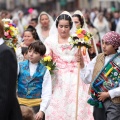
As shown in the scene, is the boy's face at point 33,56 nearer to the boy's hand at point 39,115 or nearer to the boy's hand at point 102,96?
the boy's hand at point 39,115

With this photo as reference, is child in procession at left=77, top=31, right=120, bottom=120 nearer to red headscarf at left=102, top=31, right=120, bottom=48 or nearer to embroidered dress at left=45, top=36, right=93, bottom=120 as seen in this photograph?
red headscarf at left=102, top=31, right=120, bottom=48

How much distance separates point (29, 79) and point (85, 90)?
255 centimetres

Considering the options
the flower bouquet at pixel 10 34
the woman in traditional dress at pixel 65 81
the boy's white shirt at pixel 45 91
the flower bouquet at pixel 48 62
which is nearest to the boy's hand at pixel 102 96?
the boy's white shirt at pixel 45 91

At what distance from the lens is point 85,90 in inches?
443

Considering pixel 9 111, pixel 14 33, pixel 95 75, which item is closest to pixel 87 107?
pixel 14 33

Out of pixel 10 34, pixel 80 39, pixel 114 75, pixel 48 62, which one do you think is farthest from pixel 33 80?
pixel 10 34

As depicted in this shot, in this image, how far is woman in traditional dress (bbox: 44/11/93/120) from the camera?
11086 mm

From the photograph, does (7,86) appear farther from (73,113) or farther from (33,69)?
(73,113)

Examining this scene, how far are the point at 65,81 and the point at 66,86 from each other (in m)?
0.08

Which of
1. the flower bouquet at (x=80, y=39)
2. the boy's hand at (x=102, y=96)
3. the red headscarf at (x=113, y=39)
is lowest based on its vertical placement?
the boy's hand at (x=102, y=96)

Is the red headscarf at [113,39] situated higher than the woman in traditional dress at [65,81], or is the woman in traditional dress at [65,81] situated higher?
the red headscarf at [113,39]

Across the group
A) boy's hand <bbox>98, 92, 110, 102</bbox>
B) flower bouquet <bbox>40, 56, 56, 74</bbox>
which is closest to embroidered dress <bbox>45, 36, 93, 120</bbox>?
flower bouquet <bbox>40, 56, 56, 74</bbox>

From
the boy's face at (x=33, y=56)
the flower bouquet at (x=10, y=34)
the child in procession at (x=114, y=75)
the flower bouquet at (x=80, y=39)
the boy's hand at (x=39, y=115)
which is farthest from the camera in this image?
Result: the flower bouquet at (x=10, y=34)

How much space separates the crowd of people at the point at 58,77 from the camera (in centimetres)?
615
